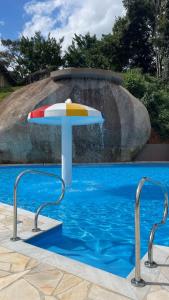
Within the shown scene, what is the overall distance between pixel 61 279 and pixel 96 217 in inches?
134

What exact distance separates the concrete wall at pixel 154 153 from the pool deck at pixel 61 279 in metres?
16.7

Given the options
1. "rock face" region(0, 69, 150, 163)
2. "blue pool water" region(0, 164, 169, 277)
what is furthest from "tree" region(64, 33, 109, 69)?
"blue pool water" region(0, 164, 169, 277)

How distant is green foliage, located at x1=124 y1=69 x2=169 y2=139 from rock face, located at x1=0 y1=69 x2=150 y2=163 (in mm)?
3866

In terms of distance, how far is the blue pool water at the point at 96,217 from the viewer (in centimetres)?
466

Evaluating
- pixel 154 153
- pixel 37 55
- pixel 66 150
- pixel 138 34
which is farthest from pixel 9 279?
pixel 37 55

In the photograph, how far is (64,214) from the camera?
269 inches

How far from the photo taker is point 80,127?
60.5 feet

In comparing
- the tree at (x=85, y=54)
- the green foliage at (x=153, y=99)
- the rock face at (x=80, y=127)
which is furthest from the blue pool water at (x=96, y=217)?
the tree at (x=85, y=54)

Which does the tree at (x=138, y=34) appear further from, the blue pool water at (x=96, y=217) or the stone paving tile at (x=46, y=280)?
the stone paving tile at (x=46, y=280)

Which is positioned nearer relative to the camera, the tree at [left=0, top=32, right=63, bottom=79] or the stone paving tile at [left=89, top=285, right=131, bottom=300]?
the stone paving tile at [left=89, top=285, right=131, bottom=300]

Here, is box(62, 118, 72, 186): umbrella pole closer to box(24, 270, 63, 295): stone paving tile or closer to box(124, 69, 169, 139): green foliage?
box(24, 270, 63, 295): stone paving tile

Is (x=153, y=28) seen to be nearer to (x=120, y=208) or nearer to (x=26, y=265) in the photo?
(x=120, y=208)

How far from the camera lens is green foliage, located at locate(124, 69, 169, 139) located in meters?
23.3

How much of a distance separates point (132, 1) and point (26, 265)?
38175 millimetres
